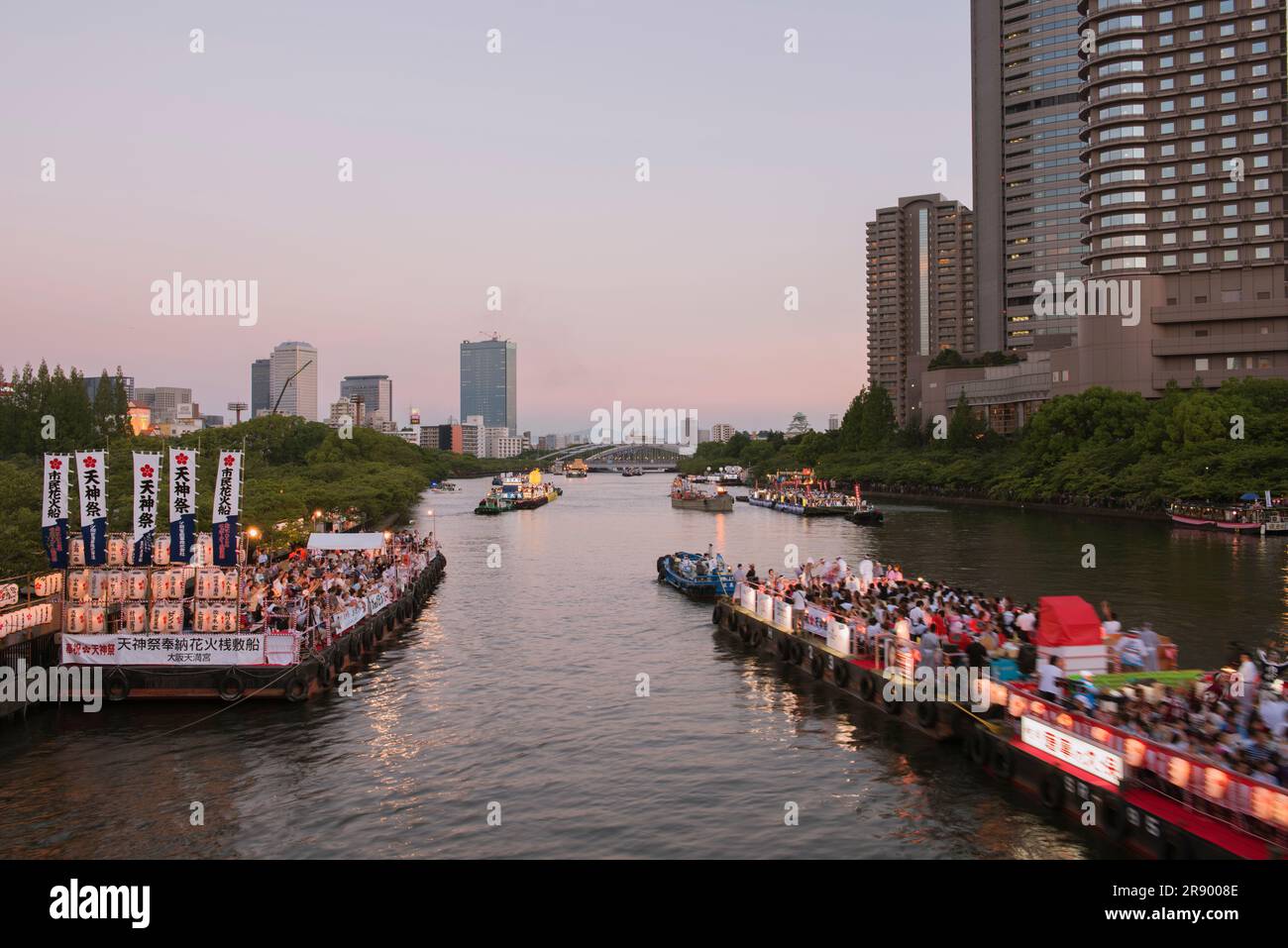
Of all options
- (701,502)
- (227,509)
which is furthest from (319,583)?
(701,502)

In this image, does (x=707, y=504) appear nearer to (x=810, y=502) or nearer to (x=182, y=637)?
(x=810, y=502)

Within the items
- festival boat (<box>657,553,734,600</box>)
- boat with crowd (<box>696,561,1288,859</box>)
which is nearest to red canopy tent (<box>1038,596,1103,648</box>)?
boat with crowd (<box>696,561,1288,859</box>)

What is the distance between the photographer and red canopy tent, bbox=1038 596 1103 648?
2116cm

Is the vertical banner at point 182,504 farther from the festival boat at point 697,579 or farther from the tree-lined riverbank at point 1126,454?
the tree-lined riverbank at point 1126,454

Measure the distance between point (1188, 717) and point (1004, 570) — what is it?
4342 centimetres

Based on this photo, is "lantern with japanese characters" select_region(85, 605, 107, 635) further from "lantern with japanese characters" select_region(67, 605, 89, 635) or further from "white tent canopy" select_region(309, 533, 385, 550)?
"white tent canopy" select_region(309, 533, 385, 550)

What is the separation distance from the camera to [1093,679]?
20594mm

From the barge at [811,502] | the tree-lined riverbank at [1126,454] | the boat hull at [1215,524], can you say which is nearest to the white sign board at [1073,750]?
the boat hull at [1215,524]

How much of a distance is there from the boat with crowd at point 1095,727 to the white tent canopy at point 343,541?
2854cm

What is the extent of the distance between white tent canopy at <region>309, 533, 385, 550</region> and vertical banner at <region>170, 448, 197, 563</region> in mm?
19525

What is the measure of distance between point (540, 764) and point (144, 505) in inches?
577
